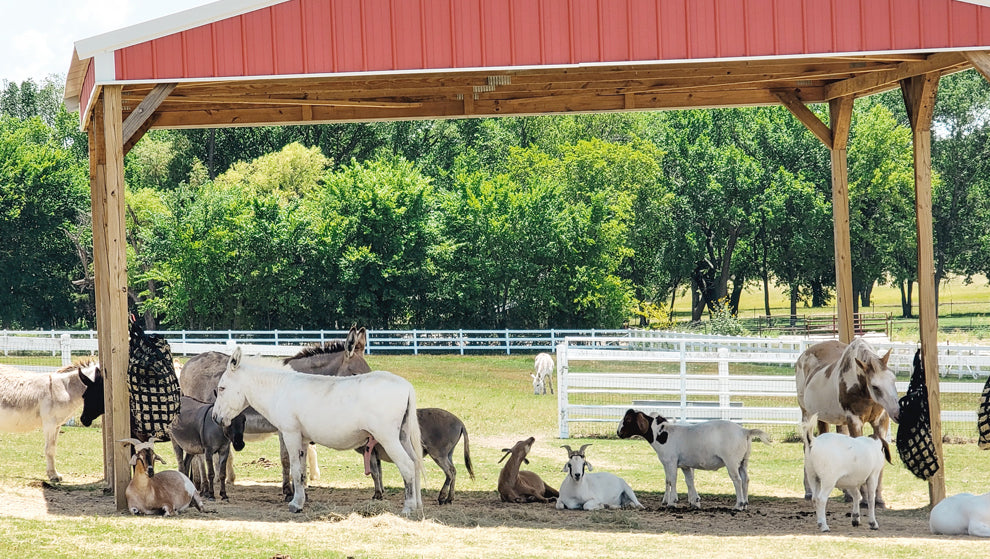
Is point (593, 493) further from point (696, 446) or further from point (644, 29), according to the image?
point (644, 29)

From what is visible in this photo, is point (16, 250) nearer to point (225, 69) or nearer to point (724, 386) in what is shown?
point (724, 386)

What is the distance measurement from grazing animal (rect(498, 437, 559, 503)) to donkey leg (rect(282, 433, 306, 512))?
219 cm

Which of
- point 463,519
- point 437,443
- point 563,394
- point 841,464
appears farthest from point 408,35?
point 563,394

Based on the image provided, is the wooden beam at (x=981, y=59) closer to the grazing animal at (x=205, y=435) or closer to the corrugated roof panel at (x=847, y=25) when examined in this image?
the corrugated roof panel at (x=847, y=25)

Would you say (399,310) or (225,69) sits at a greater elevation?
(225,69)

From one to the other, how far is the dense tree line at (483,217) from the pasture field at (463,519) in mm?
27422

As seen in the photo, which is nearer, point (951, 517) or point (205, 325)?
point (951, 517)

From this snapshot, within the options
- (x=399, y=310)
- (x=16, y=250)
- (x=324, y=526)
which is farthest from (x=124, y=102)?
(x=16, y=250)

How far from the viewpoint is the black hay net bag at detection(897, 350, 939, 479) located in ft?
36.9

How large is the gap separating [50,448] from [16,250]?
42361 millimetres

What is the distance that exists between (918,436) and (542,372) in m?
14.9

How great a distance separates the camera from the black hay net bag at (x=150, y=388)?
11227 millimetres

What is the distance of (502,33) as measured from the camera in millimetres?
10539

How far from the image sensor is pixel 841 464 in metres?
9.99
